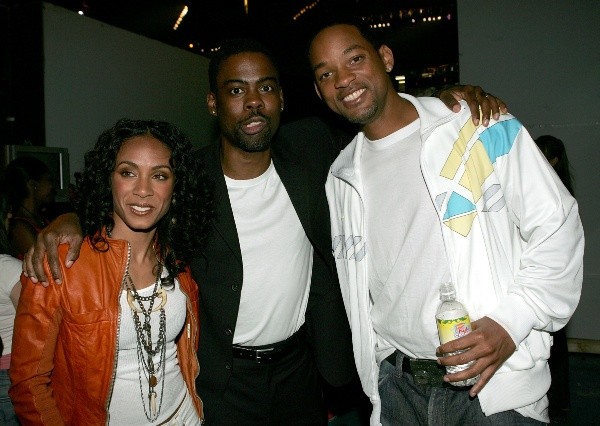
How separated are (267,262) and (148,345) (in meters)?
0.69

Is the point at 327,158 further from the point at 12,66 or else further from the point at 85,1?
the point at 85,1

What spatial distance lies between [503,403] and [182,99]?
6.51m

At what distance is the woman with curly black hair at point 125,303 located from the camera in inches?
65.5

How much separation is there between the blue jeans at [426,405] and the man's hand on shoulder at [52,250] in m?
1.28

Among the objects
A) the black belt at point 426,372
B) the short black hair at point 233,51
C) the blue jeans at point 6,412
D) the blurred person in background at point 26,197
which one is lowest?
the blue jeans at point 6,412

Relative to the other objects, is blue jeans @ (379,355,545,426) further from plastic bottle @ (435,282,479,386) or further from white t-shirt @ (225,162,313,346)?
white t-shirt @ (225,162,313,346)

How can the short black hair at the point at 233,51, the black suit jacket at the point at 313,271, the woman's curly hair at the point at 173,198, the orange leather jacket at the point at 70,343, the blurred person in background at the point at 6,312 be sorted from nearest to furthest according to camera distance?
the orange leather jacket at the point at 70,343, the woman's curly hair at the point at 173,198, the black suit jacket at the point at 313,271, the short black hair at the point at 233,51, the blurred person in background at the point at 6,312

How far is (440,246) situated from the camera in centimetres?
173

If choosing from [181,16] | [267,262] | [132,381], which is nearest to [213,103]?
[267,262]

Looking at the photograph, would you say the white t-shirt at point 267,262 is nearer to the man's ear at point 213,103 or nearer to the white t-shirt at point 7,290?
the man's ear at point 213,103

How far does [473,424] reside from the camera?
1.64 m

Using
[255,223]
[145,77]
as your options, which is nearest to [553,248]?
[255,223]

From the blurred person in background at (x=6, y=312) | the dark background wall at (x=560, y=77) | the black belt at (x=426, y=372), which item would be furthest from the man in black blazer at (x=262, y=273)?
the dark background wall at (x=560, y=77)

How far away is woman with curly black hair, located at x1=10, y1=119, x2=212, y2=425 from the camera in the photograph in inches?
65.5
